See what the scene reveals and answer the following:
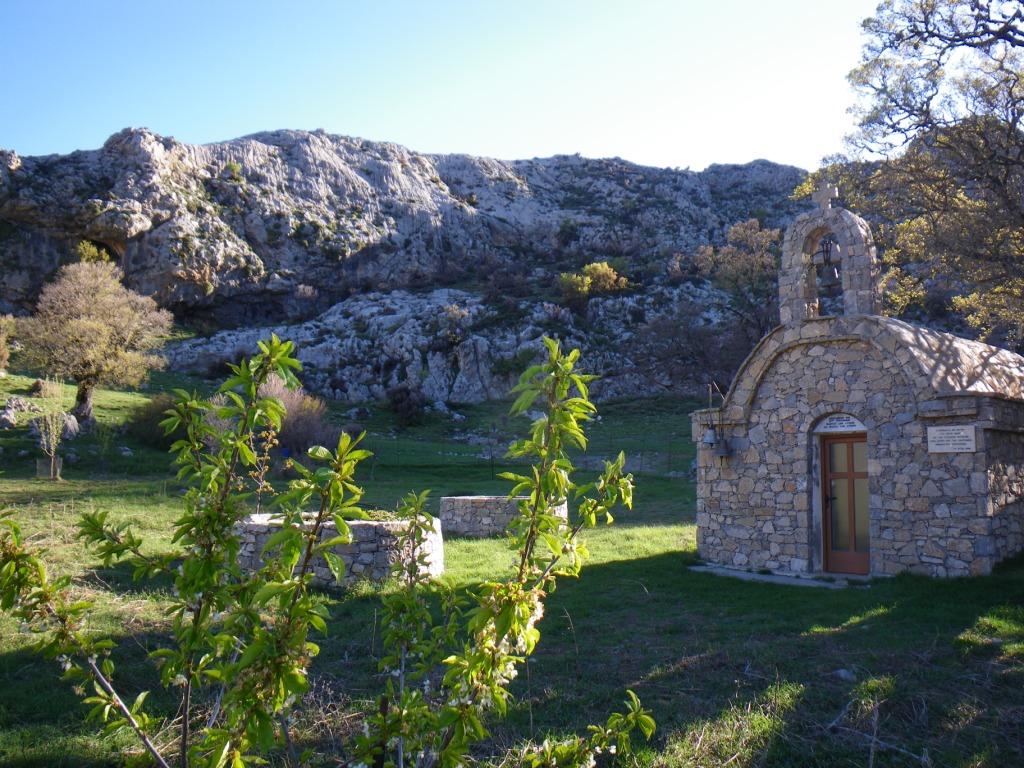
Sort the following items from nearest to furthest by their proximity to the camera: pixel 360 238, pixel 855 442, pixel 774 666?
pixel 774 666, pixel 855 442, pixel 360 238

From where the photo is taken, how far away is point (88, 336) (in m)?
22.0

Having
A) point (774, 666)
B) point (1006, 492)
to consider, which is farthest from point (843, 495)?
point (774, 666)

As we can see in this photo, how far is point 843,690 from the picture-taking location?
600 cm

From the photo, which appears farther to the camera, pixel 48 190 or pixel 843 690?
pixel 48 190

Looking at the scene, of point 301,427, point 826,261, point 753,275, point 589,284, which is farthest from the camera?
point 589,284

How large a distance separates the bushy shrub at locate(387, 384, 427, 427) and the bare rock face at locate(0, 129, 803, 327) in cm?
1650

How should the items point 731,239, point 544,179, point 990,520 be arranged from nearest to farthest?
point 990,520, point 731,239, point 544,179

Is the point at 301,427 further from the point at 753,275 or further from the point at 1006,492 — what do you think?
the point at 753,275

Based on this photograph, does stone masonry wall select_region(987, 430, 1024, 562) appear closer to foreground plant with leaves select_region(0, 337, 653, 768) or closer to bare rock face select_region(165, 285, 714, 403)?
foreground plant with leaves select_region(0, 337, 653, 768)

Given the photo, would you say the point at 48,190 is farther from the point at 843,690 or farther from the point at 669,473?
the point at 843,690

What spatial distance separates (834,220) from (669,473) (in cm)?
1234

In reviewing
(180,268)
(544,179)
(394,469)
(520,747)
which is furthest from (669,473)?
(544,179)

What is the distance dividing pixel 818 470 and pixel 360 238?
4513cm

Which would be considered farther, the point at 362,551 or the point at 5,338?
the point at 5,338
